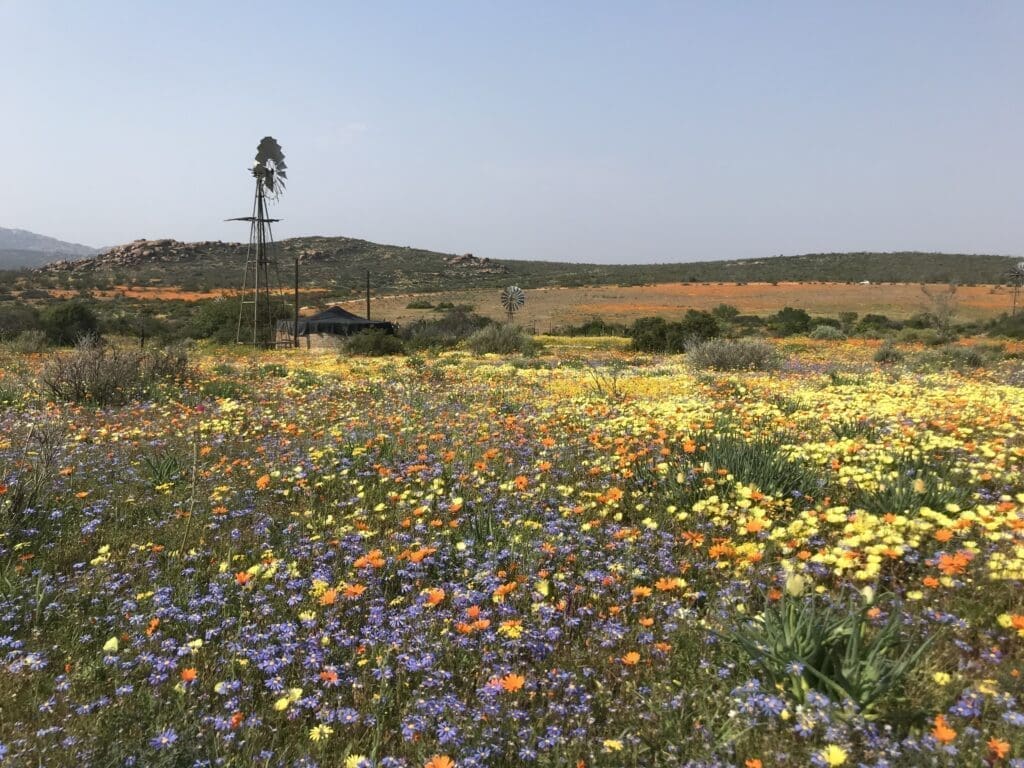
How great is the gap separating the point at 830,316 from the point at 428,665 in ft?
181

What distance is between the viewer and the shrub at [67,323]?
28.2m

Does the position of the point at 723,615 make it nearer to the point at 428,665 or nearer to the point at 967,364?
the point at 428,665

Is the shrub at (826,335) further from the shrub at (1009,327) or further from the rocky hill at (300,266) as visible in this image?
the rocky hill at (300,266)

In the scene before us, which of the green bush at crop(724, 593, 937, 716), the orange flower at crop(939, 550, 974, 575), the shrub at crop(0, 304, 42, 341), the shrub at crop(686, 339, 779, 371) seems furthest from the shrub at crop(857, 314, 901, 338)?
the shrub at crop(0, 304, 42, 341)

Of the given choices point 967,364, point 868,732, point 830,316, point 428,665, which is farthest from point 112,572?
point 830,316

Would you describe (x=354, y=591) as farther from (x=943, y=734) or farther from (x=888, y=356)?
(x=888, y=356)

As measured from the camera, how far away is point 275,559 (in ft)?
12.3

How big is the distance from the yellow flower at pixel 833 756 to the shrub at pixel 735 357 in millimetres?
15414

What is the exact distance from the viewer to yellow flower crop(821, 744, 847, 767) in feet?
6.07

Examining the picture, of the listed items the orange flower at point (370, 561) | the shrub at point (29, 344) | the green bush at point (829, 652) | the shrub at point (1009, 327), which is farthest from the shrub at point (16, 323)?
the shrub at point (1009, 327)

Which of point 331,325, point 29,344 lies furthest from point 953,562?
point 331,325

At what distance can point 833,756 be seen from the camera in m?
1.87

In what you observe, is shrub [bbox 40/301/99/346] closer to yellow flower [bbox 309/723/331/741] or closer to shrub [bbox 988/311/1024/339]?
yellow flower [bbox 309/723/331/741]

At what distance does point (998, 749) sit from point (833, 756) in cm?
49
